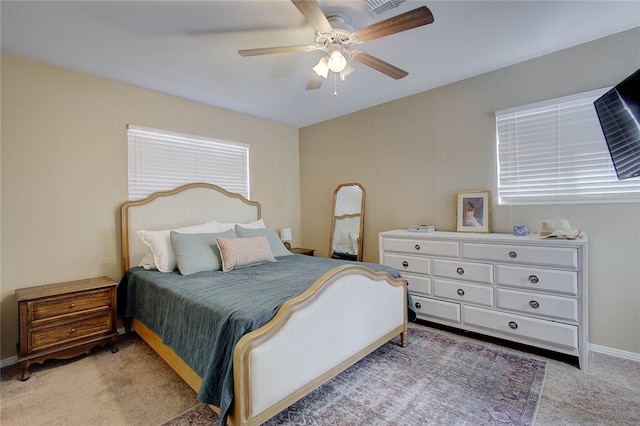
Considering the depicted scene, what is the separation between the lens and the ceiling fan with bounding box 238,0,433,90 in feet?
5.06

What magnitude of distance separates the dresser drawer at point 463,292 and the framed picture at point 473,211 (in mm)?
619

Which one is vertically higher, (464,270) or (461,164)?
(461,164)

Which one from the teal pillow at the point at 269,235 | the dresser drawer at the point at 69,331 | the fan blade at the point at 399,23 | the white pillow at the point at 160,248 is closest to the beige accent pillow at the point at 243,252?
the teal pillow at the point at 269,235

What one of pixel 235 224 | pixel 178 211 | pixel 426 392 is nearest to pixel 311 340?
pixel 426 392

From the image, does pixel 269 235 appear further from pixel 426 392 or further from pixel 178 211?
pixel 426 392

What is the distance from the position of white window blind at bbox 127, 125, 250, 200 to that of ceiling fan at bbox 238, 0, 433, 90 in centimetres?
188

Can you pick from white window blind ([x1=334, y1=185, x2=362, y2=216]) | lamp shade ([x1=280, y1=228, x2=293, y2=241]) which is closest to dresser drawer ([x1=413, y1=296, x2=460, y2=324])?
white window blind ([x1=334, y1=185, x2=362, y2=216])

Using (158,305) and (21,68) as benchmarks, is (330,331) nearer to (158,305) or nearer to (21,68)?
(158,305)

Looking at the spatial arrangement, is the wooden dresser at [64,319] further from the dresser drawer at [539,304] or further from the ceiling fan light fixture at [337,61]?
the dresser drawer at [539,304]

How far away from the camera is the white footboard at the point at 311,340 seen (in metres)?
1.44

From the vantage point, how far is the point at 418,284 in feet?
9.77

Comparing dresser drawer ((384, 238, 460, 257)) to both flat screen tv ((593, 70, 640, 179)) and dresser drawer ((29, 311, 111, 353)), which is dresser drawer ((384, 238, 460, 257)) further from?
dresser drawer ((29, 311, 111, 353))

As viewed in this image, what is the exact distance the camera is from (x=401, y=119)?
3.53 metres

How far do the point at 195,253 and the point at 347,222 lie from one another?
209 cm
